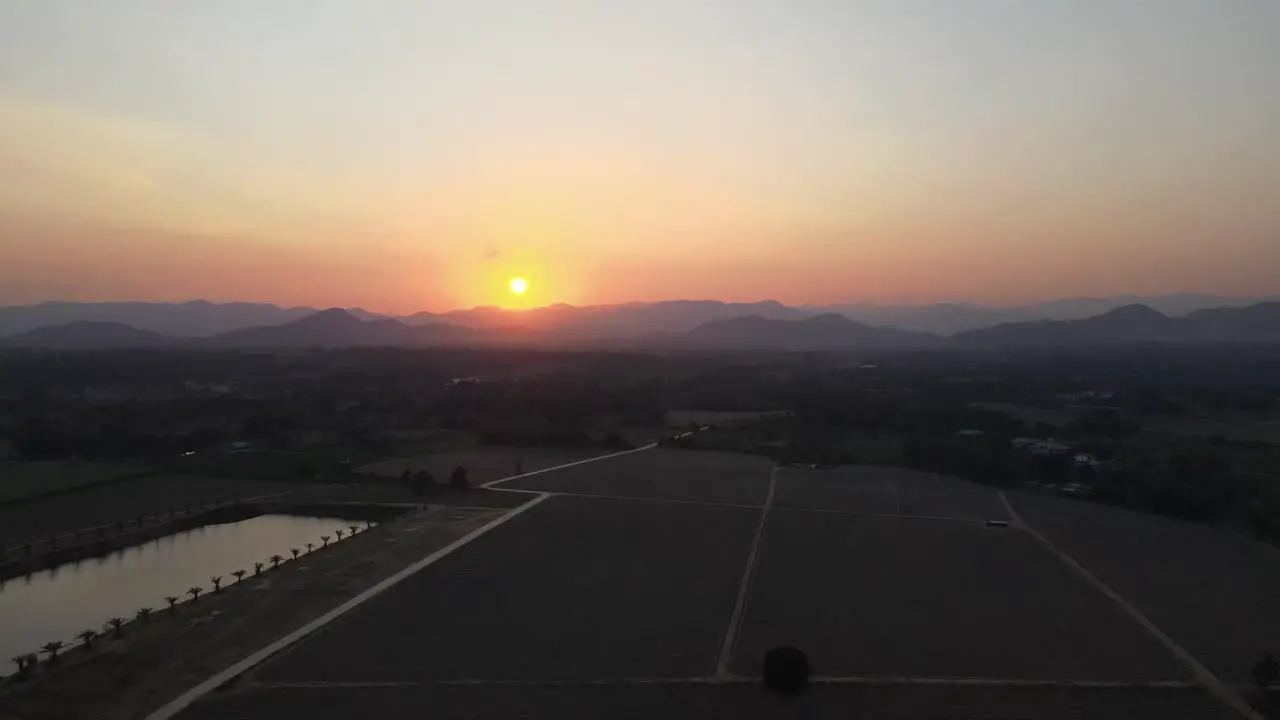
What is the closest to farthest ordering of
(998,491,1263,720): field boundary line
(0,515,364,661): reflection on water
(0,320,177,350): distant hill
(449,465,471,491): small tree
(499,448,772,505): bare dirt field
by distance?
(998,491,1263,720): field boundary line → (0,515,364,661): reflection on water → (499,448,772,505): bare dirt field → (449,465,471,491): small tree → (0,320,177,350): distant hill

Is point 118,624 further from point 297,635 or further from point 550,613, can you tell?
point 550,613

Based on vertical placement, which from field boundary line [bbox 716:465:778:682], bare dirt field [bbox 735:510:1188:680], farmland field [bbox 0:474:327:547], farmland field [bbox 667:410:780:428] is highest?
farmland field [bbox 0:474:327:547]

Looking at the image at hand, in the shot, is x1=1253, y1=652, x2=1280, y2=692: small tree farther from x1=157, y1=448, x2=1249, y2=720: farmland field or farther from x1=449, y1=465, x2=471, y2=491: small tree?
x1=449, y1=465, x2=471, y2=491: small tree

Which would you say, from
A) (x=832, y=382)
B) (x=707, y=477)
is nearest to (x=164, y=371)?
(x=832, y=382)

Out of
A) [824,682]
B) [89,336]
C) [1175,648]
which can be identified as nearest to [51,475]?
[824,682]

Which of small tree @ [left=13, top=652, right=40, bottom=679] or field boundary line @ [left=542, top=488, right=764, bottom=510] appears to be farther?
field boundary line @ [left=542, top=488, right=764, bottom=510]

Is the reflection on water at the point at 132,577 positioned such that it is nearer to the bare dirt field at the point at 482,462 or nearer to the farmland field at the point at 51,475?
the bare dirt field at the point at 482,462

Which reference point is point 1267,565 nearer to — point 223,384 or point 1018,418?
point 1018,418

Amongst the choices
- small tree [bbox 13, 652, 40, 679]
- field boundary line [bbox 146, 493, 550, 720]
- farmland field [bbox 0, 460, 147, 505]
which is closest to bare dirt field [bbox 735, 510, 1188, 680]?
field boundary line [bbox 146, 493, 550, 720]
